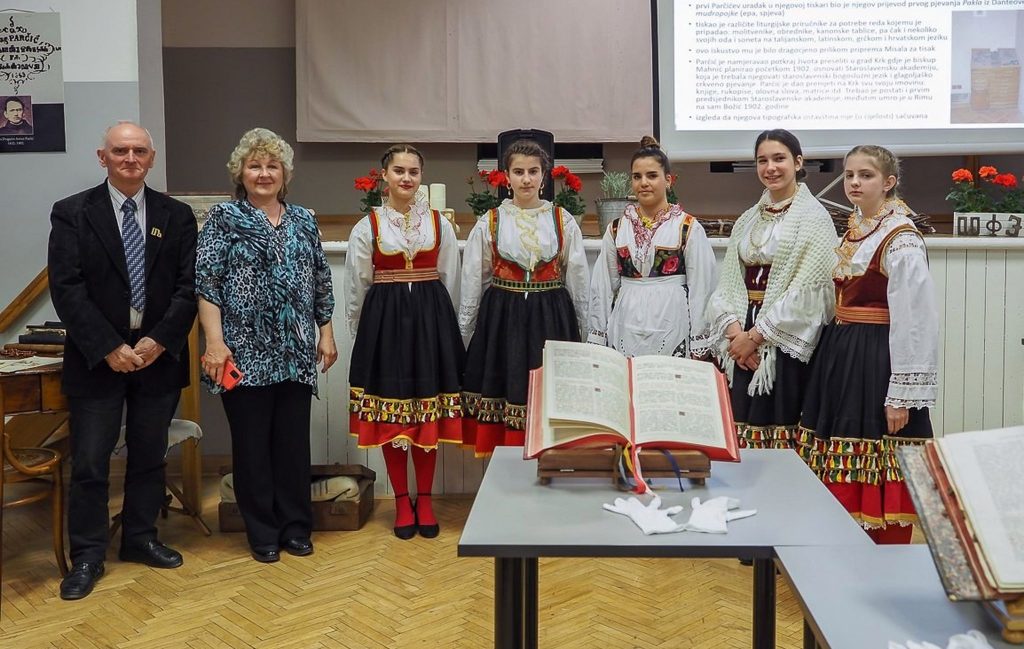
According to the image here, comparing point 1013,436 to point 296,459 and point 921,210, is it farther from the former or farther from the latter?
point 921,210

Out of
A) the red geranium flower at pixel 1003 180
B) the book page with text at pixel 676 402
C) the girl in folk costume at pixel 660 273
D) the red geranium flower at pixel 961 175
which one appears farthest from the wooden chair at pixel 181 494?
the red geranium flower at pixel 1003 180

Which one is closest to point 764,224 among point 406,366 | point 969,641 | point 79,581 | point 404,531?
point 406,366

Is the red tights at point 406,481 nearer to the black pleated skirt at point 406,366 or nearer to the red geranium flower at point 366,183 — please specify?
the black pleated skirt at point 406,366

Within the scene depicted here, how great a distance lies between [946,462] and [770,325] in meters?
1.91

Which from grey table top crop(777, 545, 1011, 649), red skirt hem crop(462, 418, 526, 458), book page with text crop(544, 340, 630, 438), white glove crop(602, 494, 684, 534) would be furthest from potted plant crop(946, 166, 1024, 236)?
grey table top crop(777, 545, 1011, 649)

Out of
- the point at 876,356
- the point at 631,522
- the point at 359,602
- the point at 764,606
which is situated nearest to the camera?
the point at 631,522

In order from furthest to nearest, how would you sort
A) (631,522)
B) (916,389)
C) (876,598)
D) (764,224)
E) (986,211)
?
(986,211), (764,224), (916,389), (631,522), (876,598)

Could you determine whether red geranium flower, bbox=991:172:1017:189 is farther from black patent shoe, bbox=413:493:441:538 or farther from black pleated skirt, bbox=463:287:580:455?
black patent shoe, bbox=413:493:441:538

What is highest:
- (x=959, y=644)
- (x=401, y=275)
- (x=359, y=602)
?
(x=401, y=275)

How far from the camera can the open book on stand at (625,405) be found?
200cm

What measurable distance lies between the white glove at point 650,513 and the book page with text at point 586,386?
Result: 162 millimetres

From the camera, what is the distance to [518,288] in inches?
154

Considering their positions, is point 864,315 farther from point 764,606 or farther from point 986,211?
point 986,211

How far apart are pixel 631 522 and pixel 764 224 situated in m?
1.85
